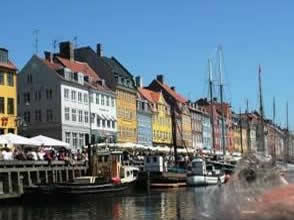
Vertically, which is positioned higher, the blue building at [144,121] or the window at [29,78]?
the window at [29,78]

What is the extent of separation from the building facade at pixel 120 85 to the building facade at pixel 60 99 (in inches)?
261

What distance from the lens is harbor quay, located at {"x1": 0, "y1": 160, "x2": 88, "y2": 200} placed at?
42.6 meters

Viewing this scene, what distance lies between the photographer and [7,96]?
223 ft

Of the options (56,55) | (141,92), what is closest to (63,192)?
(56,55)

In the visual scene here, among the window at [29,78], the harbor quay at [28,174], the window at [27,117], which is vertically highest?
the window at [29,78]

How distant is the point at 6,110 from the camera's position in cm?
6750

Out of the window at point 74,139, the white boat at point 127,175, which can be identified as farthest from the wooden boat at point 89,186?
the window at point 74,139

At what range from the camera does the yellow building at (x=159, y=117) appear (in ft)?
385

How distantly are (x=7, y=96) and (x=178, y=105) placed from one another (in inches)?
2591

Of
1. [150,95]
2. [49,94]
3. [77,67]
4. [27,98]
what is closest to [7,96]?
[49,94]

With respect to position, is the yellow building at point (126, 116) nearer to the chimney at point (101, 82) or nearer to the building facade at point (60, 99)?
the chimney at point (101, 82)

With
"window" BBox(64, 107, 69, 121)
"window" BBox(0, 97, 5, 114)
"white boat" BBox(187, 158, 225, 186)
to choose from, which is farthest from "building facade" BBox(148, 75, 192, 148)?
"window" BBox(0, 97, 5, 114)

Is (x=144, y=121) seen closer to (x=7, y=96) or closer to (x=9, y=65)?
(x=9, y=65)

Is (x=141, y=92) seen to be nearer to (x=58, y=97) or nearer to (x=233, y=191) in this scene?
(x=58, y=97)
